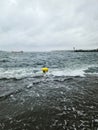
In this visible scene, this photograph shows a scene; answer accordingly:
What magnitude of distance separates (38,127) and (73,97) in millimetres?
2676

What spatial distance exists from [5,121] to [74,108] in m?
2.40

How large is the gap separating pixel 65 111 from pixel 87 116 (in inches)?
30.5

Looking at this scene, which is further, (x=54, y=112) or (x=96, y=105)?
(x=96, y=105)

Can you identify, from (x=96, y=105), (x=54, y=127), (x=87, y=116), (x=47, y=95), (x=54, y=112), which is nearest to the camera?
(x=54, y=127)

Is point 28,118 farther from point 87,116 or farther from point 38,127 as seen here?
point 87,116

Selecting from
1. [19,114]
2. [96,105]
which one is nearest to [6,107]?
[19,114]

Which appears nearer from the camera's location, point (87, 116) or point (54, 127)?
point (54, 127)

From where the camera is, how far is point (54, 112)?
14.5 ft

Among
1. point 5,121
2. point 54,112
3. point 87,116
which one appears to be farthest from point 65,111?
point 5,121

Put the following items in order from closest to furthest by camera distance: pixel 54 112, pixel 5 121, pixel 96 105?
1. pixel 5 121
2. pixel 54 112
3. pixel 96 105

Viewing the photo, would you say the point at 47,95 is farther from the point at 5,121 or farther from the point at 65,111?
the point at 5,121

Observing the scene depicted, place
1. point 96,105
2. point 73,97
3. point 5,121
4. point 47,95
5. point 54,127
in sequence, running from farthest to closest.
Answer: point 47,95 → point 73,97 → point 96,105 → point 5,121 → point 54,127

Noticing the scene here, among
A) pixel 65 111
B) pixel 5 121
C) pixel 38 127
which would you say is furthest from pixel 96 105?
pixel 5 121

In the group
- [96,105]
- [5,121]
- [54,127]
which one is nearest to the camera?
[54,127]
